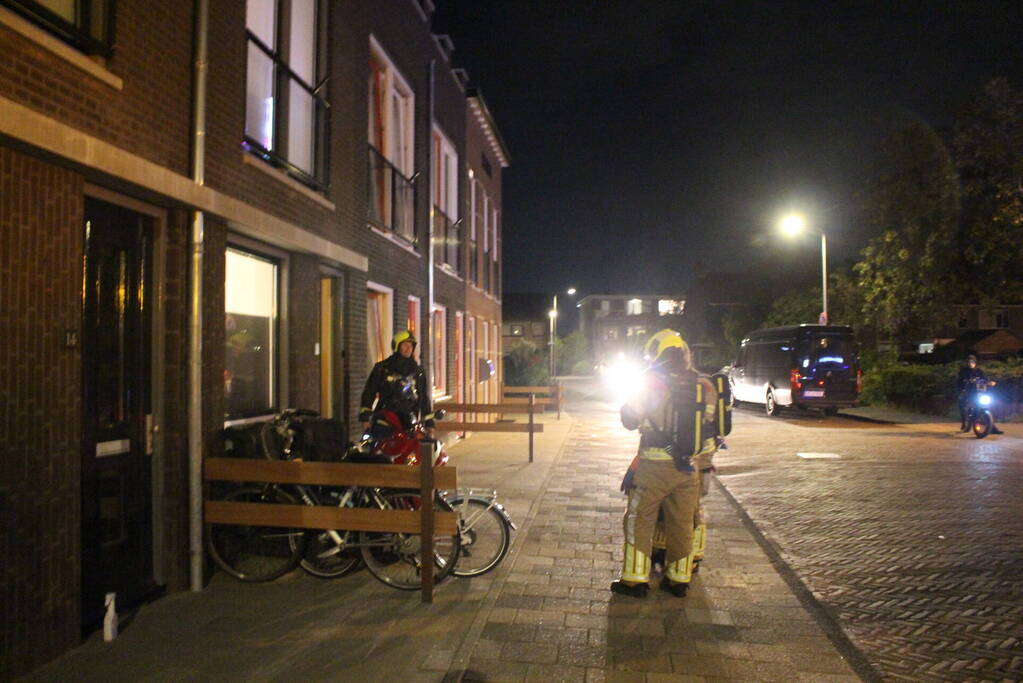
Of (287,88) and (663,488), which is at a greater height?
(287,88)

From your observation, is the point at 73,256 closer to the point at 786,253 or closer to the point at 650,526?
the point at 650,526

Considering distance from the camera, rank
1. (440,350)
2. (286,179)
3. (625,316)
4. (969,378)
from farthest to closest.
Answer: (625,316) < (969,378) < (440,350) < (286,179)

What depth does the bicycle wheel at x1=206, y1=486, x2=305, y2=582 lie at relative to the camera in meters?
5.66

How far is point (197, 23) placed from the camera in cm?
572

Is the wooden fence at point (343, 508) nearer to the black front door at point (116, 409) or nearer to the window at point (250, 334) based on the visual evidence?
the black front door at point (116, 409)

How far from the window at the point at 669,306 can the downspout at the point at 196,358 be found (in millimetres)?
83961

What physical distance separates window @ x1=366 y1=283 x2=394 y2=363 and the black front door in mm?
5130

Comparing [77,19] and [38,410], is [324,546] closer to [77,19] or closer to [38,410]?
[38,410]

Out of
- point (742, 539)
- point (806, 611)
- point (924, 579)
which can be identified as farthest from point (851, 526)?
point (806, 611)

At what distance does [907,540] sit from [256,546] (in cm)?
582

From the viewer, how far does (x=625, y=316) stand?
8788cm

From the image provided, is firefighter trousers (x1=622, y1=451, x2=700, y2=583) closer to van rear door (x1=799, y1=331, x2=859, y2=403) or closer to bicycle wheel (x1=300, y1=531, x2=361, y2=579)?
bicycle wheel (x1=300, y1=531, x2=361, y2=579)

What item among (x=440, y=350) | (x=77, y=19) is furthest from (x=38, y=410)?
(x=440, y=350)

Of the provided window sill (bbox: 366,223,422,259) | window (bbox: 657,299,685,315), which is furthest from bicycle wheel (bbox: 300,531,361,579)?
window (bbox: 657,299,685,315)
